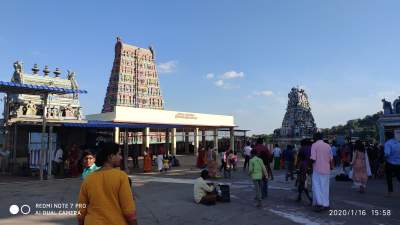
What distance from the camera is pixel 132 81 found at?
59.8 meters

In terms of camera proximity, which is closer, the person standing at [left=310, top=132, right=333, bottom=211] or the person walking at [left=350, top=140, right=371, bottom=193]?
the person standing at [left=310, top=132, right=333, bottom=211]

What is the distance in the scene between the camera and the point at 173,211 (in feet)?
28.5

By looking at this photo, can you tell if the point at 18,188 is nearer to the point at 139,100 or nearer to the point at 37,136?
the point at 37,136

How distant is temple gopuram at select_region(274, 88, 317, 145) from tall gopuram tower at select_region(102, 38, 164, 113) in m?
19.9

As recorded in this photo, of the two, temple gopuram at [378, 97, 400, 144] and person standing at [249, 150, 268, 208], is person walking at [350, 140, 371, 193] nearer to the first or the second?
person standing at [249, 150, 268, 208]

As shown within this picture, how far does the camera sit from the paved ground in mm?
7609

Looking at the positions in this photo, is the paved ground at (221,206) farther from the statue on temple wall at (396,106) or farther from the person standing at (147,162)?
the statue on temple wall at (396,106)

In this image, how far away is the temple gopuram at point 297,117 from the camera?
57625mm

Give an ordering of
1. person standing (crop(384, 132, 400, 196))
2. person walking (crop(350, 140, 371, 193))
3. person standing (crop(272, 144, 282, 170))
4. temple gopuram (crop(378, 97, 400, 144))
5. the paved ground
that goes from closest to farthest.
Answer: the paved ground, person standing (crop(384, 132, 400, 196)), person walking (crop(350, 140, 371, 193)), person standing (crop(272, 144, 282, 170)), temple gopuram (crop(378, 97, 400, 144))

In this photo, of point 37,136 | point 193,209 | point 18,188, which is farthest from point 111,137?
point 193,209

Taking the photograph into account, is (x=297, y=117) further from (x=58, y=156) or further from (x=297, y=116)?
(x=58, y=156)

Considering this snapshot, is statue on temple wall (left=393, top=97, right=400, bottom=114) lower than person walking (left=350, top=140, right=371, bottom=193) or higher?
higher
